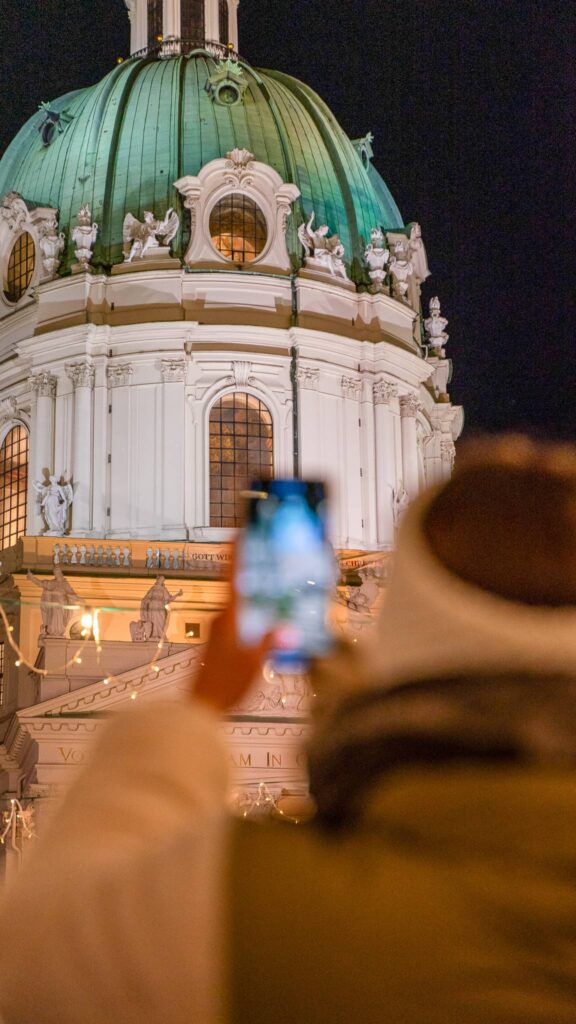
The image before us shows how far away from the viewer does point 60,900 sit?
178 cm

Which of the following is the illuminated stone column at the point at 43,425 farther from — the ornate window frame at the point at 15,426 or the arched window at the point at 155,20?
the arched window at the point at 155,20

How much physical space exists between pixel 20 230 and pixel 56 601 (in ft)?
47.4

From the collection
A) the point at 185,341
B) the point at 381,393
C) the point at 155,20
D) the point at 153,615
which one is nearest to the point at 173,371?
the point at 185,341

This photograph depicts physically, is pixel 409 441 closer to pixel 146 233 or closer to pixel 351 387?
pixel 351 387

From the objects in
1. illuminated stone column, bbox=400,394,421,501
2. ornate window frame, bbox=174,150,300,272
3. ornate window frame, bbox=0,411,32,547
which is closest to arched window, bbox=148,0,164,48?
ornate window frame, bbox=174,150,300,272

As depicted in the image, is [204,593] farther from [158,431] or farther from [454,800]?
[454,800]

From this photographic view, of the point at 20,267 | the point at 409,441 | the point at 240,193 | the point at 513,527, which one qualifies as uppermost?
the point at 240,193

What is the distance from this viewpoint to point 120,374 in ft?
140

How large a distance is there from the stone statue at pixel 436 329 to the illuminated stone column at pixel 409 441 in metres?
4.98

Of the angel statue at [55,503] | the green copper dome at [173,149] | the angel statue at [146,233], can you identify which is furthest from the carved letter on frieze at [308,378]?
the angel statue at [55,503]

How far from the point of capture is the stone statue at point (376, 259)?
4481 centimetres

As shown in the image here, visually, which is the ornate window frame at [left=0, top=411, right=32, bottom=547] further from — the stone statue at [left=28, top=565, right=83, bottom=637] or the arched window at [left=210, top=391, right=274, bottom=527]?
the stone statue at [left=28, top=565, right=83, bottom=637]

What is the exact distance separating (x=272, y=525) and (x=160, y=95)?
45265 mm

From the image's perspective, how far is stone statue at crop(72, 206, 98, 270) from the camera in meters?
42.9
